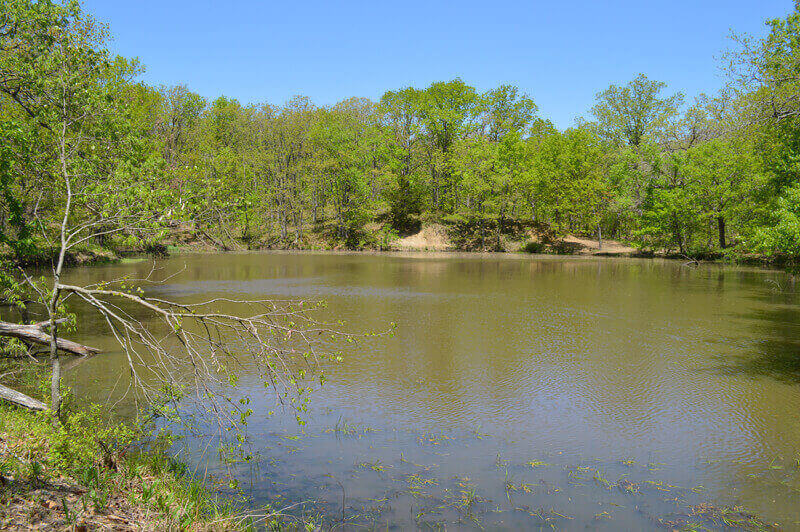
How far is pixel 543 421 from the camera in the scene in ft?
31.7

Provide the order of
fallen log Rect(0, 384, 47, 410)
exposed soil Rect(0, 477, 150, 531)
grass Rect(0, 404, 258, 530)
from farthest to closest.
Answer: fallen log Rect(0, 384, 47, 410) → grass Rect(0, 404, 258, 530) → exposed soil Rect(0, 477, 150, 531)

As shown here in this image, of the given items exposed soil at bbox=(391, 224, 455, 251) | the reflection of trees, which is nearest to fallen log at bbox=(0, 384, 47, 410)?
the reflection of trees

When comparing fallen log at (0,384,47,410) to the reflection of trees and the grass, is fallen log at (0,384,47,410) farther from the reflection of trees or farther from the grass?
the reflection of trees

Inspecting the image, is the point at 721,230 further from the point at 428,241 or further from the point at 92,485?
the point at 92,485

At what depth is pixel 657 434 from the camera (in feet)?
29.9

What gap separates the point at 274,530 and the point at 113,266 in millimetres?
36040

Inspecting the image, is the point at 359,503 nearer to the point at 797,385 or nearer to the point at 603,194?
the point at 797,385

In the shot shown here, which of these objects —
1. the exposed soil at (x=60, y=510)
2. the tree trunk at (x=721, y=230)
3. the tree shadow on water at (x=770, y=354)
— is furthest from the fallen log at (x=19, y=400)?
the tree trunk at (x=721, y=230)

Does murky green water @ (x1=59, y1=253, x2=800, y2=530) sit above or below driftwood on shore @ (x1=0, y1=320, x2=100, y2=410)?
below

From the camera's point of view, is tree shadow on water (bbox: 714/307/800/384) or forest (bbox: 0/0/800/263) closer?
tree shadow on water (bbox: 714/307/800/384)

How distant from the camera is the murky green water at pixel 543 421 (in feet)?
21.9

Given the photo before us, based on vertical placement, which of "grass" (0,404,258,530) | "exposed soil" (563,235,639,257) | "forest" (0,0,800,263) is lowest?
"grass" (0,404,258,530)

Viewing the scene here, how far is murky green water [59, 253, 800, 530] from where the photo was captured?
21.9 feet

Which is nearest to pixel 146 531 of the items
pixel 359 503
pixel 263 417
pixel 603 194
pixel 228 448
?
pixel 359 503
